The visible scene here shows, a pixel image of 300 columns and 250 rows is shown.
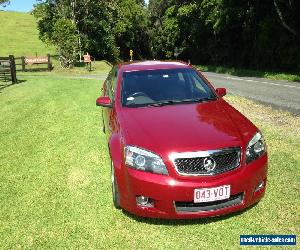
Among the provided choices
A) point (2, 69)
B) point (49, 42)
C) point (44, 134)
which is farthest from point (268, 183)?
point (49, 42)

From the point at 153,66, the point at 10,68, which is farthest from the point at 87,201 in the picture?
the point at 10,68

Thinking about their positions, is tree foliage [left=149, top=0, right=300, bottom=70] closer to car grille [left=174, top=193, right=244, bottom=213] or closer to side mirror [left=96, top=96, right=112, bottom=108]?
side mirror [left=96, top=96, right=112, bottom=108]

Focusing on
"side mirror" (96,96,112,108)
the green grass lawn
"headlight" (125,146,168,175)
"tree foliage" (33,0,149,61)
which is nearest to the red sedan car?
"headlight" (125,146,168,175)

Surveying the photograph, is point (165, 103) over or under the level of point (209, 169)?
over

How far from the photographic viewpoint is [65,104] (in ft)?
38.9

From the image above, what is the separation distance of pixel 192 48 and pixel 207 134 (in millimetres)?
46020

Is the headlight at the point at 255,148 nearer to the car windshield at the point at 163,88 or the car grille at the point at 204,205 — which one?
the car grille at the point at 204,205

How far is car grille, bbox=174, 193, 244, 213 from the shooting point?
13.3 feet

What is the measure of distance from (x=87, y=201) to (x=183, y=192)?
162 cm

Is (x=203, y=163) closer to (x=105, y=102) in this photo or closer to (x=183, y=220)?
(x=183, y=220)

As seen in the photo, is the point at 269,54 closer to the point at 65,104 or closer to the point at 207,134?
the point at 65,104

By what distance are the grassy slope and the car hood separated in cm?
3596

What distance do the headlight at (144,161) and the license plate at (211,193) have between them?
1.35 ft

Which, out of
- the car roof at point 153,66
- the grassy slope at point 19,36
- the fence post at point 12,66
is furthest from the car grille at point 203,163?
the grassy slope at point 19,36
